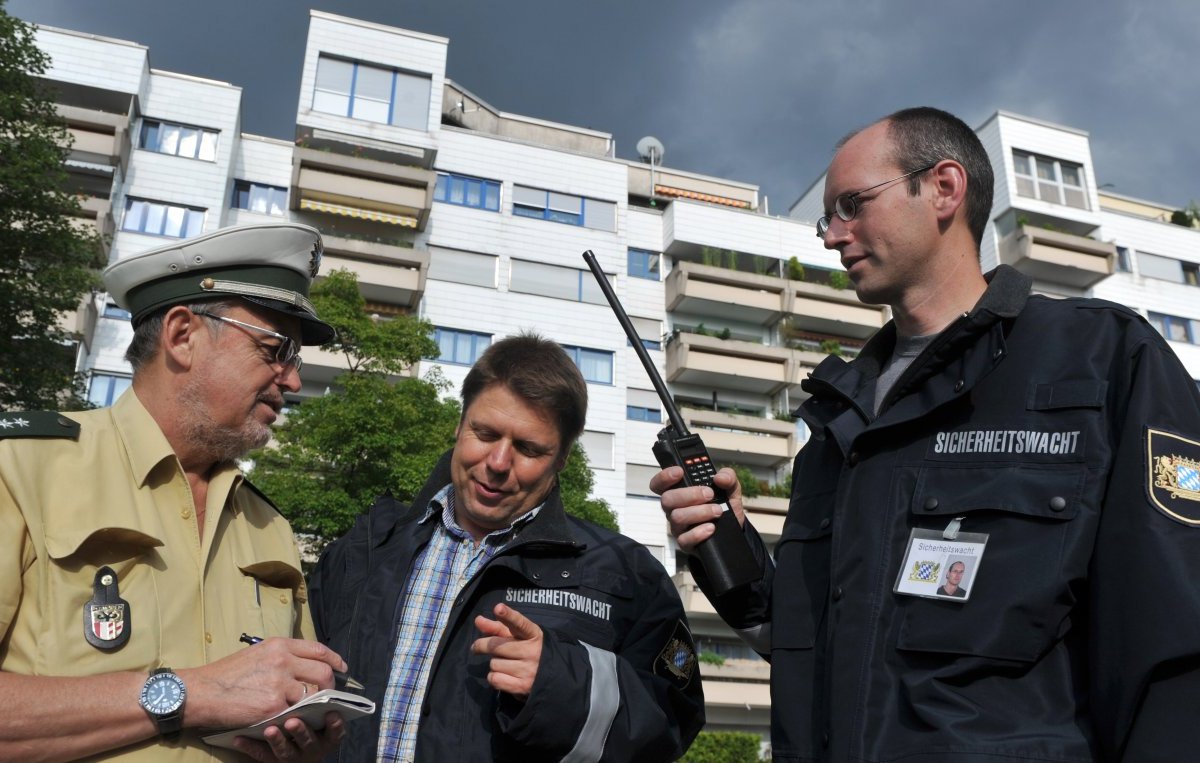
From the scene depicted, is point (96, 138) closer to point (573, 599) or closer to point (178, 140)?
point (178, 140)

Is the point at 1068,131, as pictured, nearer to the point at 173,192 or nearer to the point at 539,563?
the point at 173,192

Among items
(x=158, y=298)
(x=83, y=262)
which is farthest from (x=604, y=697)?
(x=83, y=262)

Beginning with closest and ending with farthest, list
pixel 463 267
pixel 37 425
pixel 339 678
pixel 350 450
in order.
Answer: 1. pixel 37 425
2. pixel 339 678
3. pixel 350 450
4. pixel 463 267

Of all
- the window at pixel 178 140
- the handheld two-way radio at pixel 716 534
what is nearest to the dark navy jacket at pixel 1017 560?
the handheld two-way radio at pixel 716 534

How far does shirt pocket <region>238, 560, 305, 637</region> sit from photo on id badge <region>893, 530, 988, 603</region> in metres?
1.81

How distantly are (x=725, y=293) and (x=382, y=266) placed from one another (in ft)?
44.3

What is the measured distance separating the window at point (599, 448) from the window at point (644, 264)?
8.27 m

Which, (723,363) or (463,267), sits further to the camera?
(723,363)

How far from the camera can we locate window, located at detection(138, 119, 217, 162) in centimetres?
3148

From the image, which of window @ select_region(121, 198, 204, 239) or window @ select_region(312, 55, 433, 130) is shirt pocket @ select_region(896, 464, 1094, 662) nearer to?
window @ select_region(121, 198, 204, 239)

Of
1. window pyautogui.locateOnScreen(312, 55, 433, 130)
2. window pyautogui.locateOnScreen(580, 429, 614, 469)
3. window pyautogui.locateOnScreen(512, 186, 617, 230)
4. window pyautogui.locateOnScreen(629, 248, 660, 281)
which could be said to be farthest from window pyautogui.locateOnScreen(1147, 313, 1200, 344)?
window pyautogui.locateOnScreen(312, 55, 433, 130)

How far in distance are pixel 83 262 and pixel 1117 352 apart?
20.0 meters

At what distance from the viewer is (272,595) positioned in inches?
120

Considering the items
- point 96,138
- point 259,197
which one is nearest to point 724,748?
point 259,197
